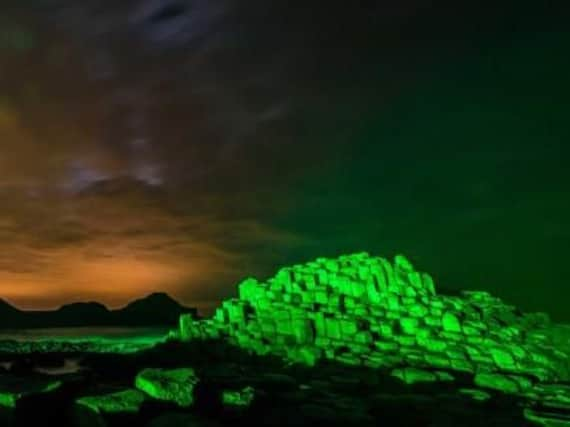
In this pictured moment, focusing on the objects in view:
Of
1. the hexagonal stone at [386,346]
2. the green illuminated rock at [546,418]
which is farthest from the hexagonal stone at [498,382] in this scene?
the hexagonal stone at [386,346]

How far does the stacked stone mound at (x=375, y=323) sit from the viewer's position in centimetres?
3170

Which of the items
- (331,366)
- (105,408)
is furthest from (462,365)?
(105,408)

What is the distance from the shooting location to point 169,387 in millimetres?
16672

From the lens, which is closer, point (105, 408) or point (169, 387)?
point (105, 408)

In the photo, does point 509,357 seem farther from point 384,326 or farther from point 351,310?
point 351,310

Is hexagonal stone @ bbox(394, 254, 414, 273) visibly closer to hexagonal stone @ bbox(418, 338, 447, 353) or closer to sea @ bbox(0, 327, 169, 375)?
hexagonal stone @ bbox(418, 338, 447, 353)

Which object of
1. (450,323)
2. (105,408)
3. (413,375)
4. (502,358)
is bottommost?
(105,408)

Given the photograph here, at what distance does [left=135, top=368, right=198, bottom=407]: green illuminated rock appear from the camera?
16375 mm

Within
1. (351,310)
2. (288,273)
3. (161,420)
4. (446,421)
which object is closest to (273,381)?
(446,421)

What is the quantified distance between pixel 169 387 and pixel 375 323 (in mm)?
23740

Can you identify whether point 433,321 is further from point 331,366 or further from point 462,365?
point 331,366

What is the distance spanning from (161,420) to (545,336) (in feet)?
111

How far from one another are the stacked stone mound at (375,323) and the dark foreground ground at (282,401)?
3.27m

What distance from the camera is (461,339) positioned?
3550 centimetres
